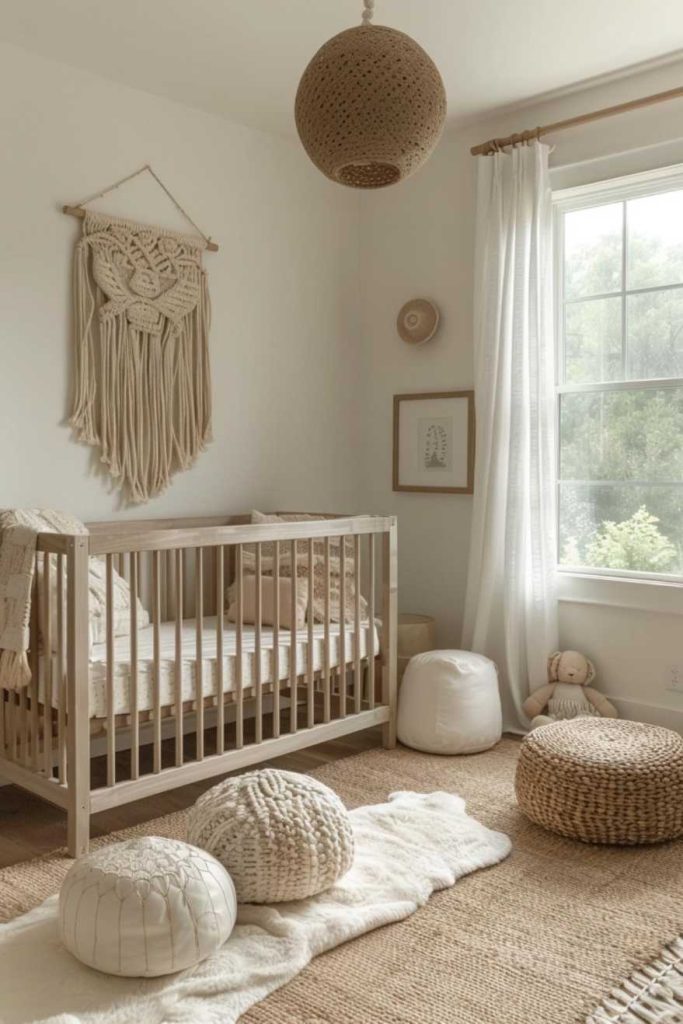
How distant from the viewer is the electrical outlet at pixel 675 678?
10.5 feet

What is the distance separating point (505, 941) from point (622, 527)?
1.80m

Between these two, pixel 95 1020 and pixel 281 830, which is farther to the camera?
pixel 281 830

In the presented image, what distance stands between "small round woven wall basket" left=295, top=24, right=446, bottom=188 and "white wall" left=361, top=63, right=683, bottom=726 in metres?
1.79

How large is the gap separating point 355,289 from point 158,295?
1110 millimetres

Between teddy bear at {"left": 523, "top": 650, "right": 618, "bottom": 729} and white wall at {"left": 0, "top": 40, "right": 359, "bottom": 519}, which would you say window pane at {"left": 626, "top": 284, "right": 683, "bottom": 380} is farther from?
white wall at {"left": 0, "top": 40, "right": 359, "bottom": 519}

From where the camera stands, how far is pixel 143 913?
5.63ft

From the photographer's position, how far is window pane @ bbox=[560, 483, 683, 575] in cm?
Result: 324

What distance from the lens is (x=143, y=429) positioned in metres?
3.27

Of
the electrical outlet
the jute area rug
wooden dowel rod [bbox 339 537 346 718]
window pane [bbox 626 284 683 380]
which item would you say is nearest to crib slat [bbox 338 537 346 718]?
wooden dowel rod [bbox 339 537 346 718]

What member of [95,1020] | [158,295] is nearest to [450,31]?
[158,295]

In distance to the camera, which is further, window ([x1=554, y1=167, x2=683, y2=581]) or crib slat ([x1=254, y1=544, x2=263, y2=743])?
window ([x1=554, y1=167, x2=683, y2=581])

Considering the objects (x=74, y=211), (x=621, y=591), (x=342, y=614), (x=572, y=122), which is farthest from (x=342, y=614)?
(x=572, y=122)

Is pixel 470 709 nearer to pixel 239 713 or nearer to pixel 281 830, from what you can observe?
pixel 239 713

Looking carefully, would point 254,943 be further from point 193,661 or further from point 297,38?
point 297,38
